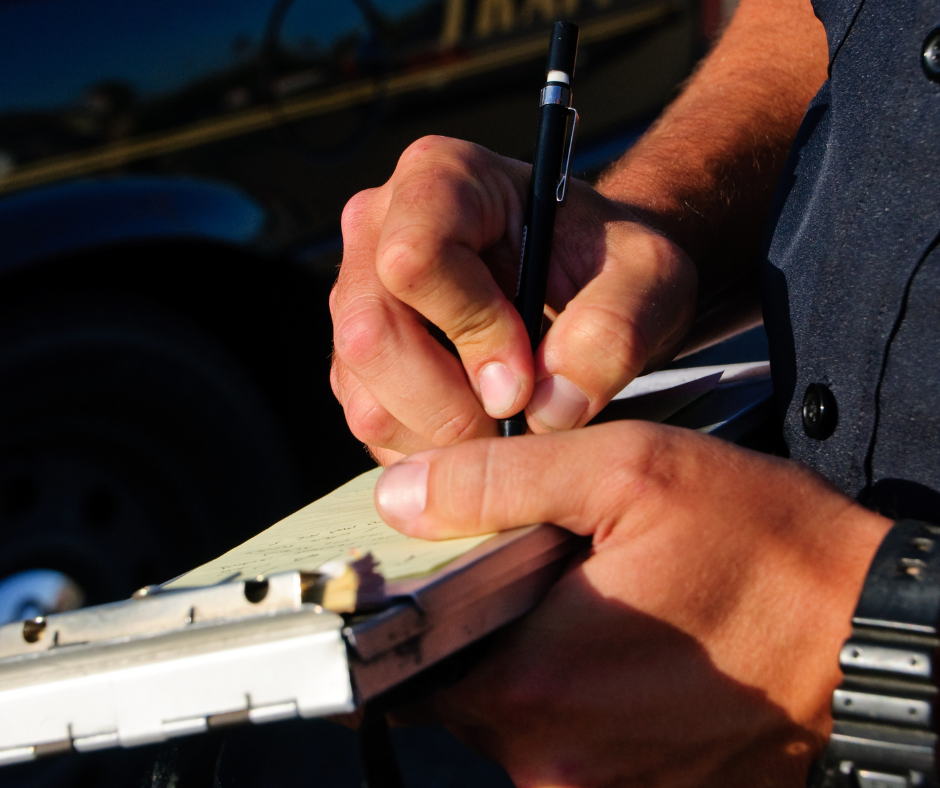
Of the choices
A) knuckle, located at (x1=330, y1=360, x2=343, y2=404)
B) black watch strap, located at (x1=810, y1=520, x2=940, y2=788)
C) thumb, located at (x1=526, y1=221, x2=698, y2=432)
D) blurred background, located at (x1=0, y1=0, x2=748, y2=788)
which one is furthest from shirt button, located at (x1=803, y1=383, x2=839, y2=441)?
blurred background, located at (x1=0, y1=0, x2=748, y2=788)

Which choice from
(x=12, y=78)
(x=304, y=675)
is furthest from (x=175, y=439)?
(x=304, y=675)

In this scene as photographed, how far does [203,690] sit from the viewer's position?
56 cm

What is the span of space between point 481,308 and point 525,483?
0.96 ft

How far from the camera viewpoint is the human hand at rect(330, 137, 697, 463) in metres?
0.96

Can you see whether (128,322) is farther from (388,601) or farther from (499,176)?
(388,601)

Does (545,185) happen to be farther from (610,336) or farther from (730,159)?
(730,159)

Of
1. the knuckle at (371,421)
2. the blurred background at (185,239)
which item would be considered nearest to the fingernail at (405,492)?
the knuckle at (371,421)

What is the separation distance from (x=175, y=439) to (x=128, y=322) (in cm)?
32

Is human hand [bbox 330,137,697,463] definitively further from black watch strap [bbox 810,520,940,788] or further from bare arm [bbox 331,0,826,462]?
black watch strap [bbox 810,520,940,788]

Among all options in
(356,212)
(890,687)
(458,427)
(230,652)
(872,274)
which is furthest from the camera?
(356,212)

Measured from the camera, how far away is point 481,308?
0.97 meters

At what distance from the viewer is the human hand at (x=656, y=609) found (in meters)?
0.73

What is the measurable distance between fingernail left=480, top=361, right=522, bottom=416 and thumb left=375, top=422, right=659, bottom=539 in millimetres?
211

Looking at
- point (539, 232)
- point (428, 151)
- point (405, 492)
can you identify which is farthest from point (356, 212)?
point (405, 492)
